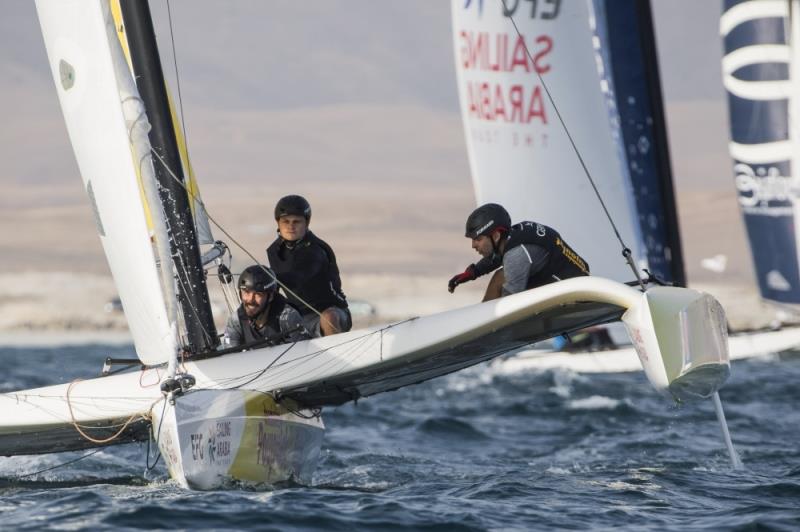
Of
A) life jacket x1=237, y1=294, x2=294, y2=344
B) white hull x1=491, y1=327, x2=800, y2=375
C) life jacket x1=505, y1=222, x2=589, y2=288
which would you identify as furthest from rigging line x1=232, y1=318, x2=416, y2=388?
white hull x1=491, y1=327, x2=800, y2=375

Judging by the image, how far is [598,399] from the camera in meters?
15.3

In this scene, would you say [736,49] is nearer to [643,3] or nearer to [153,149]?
[643,3]

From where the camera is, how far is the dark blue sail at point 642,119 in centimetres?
1642

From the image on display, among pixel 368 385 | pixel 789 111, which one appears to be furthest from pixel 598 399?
pixel 368 385

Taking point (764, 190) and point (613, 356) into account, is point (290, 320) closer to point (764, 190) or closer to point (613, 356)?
point (613, 356)

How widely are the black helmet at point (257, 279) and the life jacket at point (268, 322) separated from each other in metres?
0.27

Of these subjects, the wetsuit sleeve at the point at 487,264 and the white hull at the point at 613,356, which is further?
the white hull at the point at 613,356

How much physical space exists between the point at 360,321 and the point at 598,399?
180 ft

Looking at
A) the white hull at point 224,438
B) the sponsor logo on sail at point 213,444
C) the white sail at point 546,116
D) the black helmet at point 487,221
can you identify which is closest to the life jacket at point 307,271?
the white hull at point 224,438

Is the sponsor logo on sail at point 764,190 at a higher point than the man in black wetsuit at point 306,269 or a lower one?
lower

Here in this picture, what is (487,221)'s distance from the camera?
7.12 m

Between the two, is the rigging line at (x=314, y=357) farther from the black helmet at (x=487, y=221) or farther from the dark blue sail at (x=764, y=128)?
the dark blue sail at (x=764, y=128)

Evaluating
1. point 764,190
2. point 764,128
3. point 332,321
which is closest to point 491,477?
point 332,321

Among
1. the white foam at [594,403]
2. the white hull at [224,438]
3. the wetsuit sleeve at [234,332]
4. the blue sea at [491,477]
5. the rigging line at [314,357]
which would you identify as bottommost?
the white foam at [594,403]
